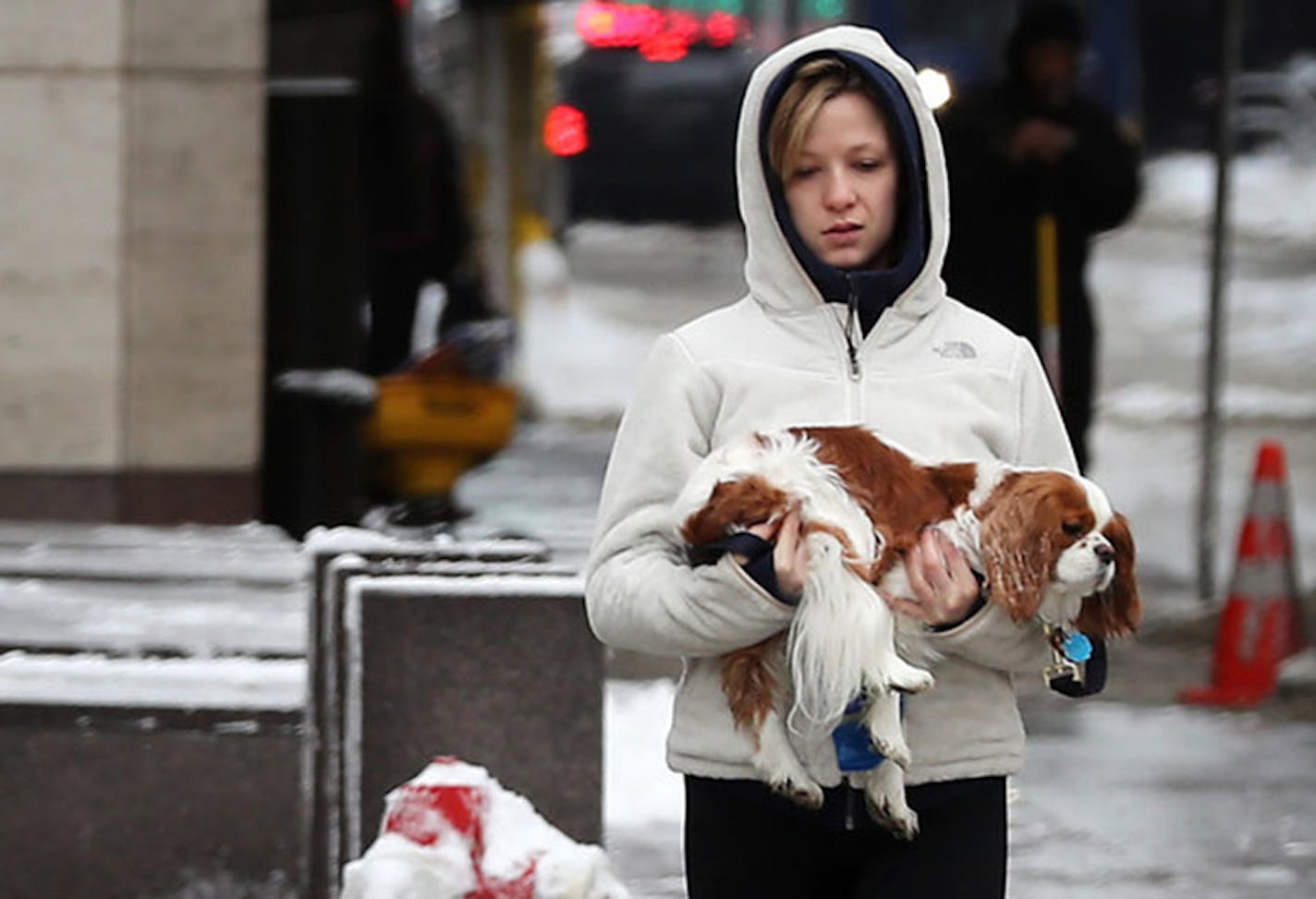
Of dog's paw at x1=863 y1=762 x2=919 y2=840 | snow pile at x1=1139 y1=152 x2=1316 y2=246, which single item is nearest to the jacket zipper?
dog's paw at x1=863 y1=762 x2=919 y2=840

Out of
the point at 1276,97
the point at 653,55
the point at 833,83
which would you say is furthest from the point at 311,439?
the point at 1276,97

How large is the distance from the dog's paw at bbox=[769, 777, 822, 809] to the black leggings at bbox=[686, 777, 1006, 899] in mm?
78

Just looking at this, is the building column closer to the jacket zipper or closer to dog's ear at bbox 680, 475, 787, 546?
the jacket zipper

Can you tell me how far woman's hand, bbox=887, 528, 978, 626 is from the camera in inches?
127

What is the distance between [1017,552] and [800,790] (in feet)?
1.27

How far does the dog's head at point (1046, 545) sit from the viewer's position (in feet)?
10.5

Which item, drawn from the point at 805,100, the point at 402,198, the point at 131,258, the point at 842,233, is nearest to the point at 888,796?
the point at 842,233

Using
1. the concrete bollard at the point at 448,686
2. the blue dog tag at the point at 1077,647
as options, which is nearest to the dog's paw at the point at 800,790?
the blue dog tag at the point at 1077,647

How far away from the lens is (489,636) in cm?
541

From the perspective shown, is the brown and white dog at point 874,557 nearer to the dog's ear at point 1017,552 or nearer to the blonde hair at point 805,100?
the dog's ear at point 1017,552

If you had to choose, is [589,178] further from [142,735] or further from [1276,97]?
[142,735]

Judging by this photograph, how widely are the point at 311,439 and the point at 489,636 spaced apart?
152 inches

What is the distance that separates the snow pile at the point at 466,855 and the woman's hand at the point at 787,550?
3.34 ft

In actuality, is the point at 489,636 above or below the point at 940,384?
below
